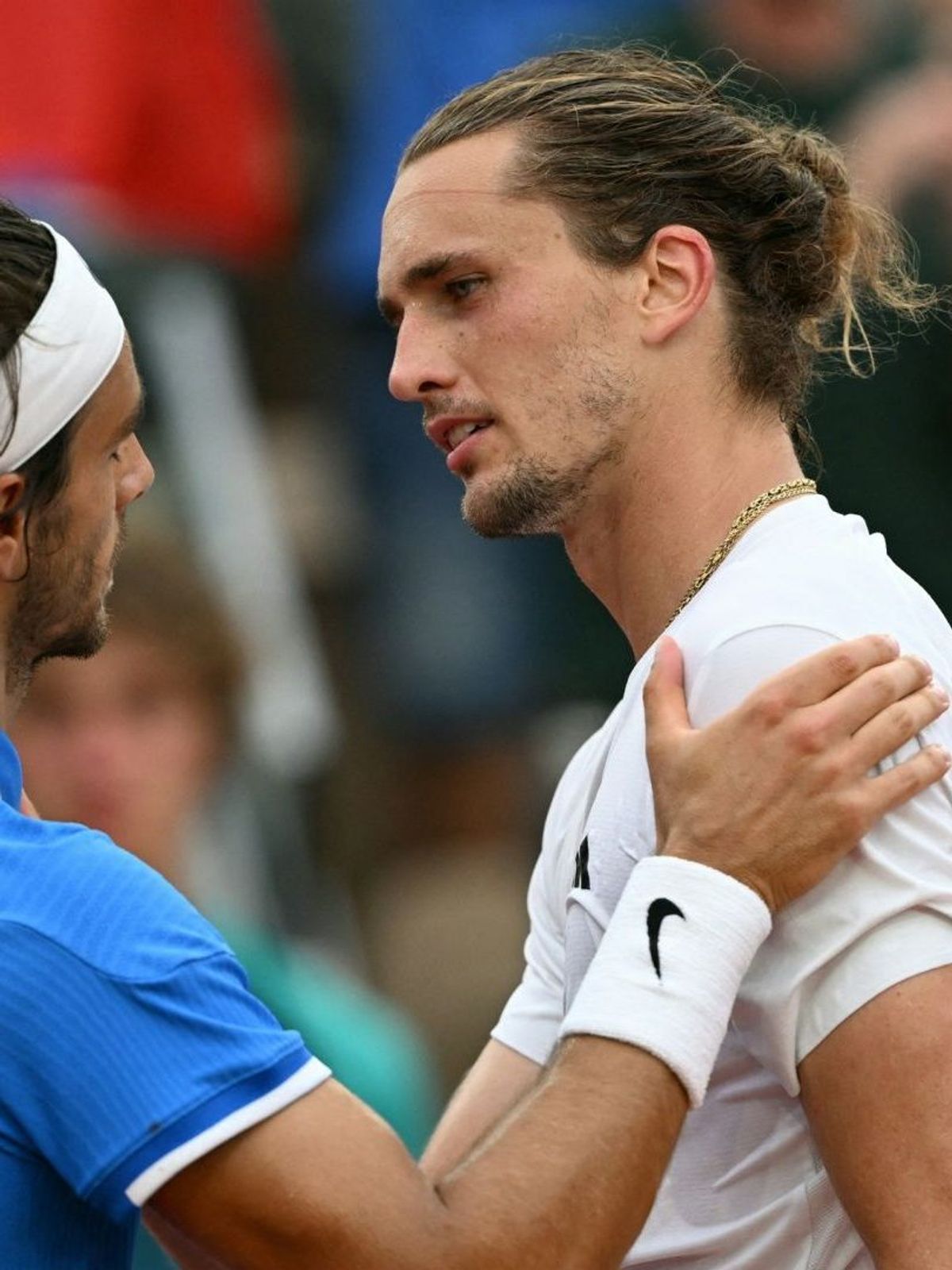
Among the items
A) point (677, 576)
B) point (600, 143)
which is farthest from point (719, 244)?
point (677, 576)

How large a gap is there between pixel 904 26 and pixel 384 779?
8.07 feet

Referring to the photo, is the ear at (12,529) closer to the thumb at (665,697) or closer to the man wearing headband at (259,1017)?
the man wearing headband at (259,1017)

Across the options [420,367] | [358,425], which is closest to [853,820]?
[420,367]

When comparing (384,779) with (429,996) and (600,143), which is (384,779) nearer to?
(429,996)

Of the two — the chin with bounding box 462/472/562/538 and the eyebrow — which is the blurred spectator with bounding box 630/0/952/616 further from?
the chin with bounding box 462/472/562/538

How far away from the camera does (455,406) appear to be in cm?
311

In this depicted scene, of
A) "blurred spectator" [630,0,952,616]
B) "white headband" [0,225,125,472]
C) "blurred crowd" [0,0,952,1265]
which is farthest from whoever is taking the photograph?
"blurred crowd" [0,0,952,1265]

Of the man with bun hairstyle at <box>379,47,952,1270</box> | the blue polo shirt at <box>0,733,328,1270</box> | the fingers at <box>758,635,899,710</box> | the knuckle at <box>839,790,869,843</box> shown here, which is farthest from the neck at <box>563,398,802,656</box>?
the blue polo shirt at <box>0,733,328,1270</box>

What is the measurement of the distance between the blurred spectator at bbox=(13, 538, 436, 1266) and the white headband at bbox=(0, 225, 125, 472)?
5.51 feet

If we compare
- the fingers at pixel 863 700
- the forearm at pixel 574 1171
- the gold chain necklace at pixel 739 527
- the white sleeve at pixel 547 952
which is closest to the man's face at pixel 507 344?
the gold chain necklace at pixel 739 527

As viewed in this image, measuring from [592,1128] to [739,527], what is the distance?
89 cm

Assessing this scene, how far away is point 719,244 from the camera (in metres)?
3.14

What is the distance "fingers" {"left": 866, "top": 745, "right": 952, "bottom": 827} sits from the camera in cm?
247

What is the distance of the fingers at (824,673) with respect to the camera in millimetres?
2498
